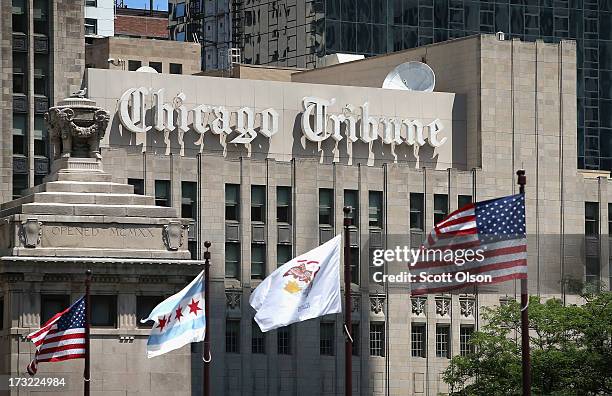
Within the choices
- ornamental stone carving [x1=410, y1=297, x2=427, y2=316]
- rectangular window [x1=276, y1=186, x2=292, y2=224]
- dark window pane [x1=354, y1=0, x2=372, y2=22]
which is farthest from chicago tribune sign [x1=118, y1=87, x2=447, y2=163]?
dark window pane [x1=354, y1=0, x2=372, y2=22]

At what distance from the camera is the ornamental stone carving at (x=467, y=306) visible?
443 ft

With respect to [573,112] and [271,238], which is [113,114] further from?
[573,112]

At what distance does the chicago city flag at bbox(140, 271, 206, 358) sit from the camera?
8819cm

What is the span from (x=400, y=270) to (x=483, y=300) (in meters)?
A: 21.7

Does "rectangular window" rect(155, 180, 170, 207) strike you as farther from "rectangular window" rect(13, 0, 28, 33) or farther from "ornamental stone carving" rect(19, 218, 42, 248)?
"rectangular window" rect(13, 0, 28, 33)

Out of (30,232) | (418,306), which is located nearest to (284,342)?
(418,306)

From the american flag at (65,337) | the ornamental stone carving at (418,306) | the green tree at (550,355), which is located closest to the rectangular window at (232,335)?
the ornamental stone carving at (418,306)

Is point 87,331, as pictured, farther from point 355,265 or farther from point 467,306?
point 467,306

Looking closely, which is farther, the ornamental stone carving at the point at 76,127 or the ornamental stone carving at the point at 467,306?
the ornamental stone carving at the point at 467,306

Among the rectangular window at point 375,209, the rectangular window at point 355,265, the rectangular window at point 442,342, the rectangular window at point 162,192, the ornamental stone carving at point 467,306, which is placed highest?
Answer: the rectangular window at point 162,192

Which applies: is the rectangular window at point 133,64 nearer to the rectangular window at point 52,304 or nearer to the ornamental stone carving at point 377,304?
the ornamental stone carving at point 377,304

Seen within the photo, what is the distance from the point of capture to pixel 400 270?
115 metres

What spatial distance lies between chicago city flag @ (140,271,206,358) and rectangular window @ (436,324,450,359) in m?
47.2

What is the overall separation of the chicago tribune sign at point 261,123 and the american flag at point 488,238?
58028mm
